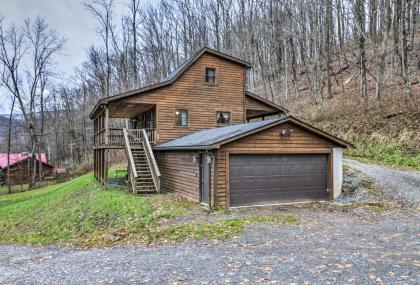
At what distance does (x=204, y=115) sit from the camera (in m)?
20.8

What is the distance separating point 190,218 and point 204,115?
10358mm

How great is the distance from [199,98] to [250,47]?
762 inches

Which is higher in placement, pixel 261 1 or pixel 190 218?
pixel 261 1

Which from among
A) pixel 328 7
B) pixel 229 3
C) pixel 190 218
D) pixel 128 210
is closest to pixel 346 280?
pixel 190 218

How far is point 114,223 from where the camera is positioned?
11.7 meters

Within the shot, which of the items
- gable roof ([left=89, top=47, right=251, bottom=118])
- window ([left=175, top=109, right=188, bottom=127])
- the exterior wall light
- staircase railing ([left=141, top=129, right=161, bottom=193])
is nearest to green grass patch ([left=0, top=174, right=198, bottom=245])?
staircase railing ([left=141, top=129, right=161, bottom=193])

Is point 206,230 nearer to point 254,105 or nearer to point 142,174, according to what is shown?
point 142,174

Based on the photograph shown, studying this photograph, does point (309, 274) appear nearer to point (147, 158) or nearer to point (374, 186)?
point (374, 186)

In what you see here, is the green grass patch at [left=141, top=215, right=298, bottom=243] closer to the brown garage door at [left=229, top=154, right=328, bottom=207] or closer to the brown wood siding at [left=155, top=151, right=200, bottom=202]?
the brown garage door at [left=229, top=154, right=328, bottom=207]

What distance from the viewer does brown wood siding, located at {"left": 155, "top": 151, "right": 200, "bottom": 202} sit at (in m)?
14.7

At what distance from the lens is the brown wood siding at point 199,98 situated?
19.8 meters

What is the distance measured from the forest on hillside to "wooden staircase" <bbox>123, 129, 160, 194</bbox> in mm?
14983

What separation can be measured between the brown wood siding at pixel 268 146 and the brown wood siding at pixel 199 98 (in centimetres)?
747

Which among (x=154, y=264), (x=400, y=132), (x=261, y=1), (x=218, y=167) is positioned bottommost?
(x=154, y=264)
